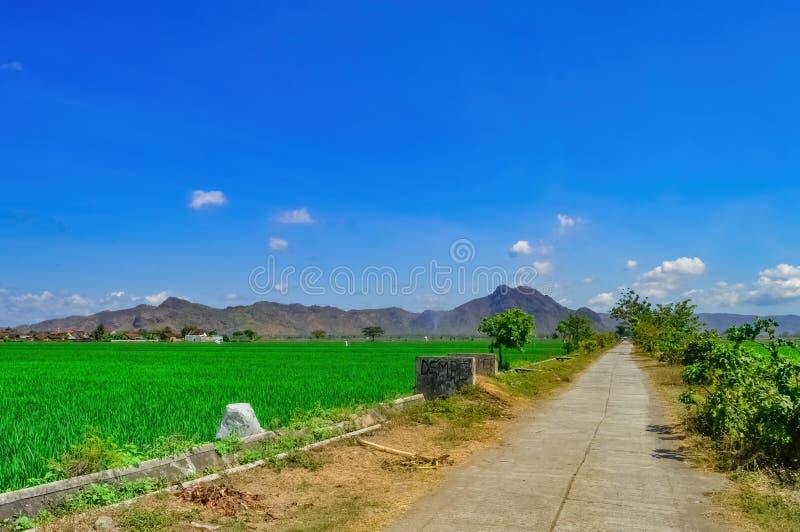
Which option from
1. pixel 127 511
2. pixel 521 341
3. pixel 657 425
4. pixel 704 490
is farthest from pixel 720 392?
pixel 521 341

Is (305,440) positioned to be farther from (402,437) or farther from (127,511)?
→ (127,511)

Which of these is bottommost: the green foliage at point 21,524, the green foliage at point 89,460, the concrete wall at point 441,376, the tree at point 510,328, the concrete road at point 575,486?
the concrete road at point 575,486

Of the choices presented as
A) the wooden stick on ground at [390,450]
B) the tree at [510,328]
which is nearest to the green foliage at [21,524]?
the wooden stick on ground at [390,450]

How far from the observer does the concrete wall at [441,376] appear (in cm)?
1540

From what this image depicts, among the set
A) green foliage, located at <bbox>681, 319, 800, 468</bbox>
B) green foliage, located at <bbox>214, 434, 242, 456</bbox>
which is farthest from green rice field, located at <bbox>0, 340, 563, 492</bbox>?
green foliage, located at <bbox>681, 319, 800, 468</bbox>

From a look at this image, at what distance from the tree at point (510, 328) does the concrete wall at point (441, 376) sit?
14.6 m

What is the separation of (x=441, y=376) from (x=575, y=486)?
805 cm

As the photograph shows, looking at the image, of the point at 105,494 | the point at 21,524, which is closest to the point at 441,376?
the point at 105,494

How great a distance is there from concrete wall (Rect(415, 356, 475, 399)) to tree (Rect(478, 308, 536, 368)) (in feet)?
47.9

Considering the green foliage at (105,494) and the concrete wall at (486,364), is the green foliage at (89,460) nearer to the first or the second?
the green foliage at (105,494)

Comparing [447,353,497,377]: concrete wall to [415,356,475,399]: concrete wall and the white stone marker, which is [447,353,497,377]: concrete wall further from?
the white stone marker

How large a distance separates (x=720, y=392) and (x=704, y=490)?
358 cm

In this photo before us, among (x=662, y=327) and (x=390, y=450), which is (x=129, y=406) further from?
(x=662, y=327)

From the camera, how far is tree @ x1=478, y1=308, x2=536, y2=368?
29.8 metres
